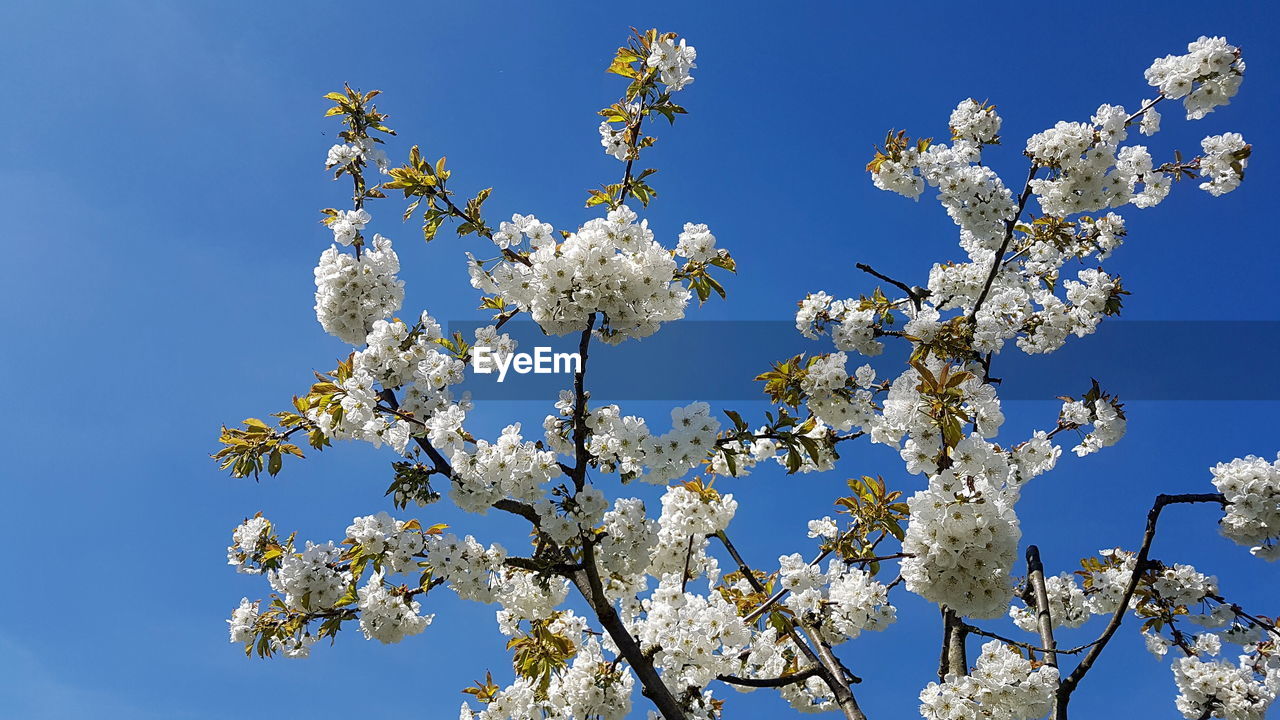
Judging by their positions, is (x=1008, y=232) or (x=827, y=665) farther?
(x=1008, y=232)

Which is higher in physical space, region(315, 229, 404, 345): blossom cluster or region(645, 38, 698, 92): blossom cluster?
region(645, 38, 698, 92): blossom cluster

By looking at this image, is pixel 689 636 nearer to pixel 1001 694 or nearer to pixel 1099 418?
Result: pixel 1001 694

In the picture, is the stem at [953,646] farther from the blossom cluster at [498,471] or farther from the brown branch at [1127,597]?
the blossom cluster at [498,471]

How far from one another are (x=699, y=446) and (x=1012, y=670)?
6.53 feet

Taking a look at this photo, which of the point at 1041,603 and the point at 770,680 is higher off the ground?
the point at 1041,603

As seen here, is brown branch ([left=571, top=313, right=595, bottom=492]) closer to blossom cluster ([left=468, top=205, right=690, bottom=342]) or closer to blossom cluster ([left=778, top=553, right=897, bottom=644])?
blossom cluster ([left=468, top=205, right=690, bottom=342])

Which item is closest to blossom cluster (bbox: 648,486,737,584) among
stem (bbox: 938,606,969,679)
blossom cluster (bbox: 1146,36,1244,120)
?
stem (bbox: 938,606,969,679)

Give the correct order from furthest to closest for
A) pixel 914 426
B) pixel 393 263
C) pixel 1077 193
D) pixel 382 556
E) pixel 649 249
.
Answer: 1. pixel 1077 193
2. pixel 393 263
3. pixel 382 556
4. pixel 649 249
5. pixel 914 426

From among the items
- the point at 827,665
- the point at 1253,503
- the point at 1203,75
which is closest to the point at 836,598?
the point at 827,665

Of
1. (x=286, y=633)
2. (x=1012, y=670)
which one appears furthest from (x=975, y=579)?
(x=286, y=633)

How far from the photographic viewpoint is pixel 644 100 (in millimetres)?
4594

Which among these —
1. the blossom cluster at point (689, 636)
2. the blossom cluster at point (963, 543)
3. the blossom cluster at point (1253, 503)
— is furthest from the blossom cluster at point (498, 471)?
the blossom cluster at point (1253, 503)

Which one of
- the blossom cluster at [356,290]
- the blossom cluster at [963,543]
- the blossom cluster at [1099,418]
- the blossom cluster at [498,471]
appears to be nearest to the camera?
the blossom cluster at [963,543]

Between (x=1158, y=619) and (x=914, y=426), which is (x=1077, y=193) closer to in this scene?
(x=1158, y=619)
